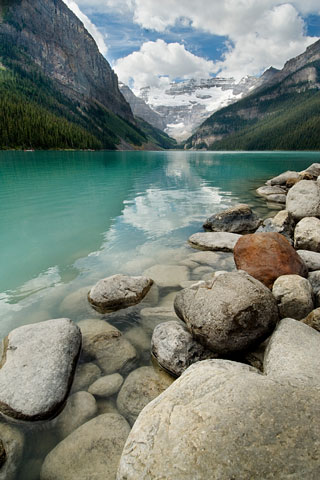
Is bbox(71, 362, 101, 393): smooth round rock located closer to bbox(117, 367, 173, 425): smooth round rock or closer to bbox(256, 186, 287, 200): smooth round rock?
bbox(117, 367, 173, 425): smooth round rock

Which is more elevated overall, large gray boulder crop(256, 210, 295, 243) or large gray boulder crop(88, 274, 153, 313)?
large gray boulder crop(256, 210, 295, 243)

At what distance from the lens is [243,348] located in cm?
477

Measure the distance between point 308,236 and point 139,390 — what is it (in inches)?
335

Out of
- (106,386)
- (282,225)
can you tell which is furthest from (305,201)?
(106,386)

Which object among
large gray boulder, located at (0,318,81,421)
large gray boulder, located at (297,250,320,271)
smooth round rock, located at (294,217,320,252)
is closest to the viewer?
large gray boulder, located at (0,318,81,421)

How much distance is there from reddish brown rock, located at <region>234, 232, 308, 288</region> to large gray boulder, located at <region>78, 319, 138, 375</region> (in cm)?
381

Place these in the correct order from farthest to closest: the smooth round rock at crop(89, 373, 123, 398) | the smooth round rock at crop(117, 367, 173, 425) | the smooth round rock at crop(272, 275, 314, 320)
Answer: the smooth round rock at crop(272, 275, 314, 320)
the smooth round rock at crop(89, 373, 123, 398)
the smooth round rock at crop(117, 367, 173, 425)

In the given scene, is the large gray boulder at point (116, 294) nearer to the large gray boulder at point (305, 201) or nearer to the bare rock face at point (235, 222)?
the bare rock face at point (235, 222)

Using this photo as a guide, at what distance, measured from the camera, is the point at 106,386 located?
4.44m

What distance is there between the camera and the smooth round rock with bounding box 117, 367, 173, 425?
→ 4.06m

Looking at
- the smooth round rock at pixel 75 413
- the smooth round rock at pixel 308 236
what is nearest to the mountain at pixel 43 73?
the smooth round rock at pixel 308 236

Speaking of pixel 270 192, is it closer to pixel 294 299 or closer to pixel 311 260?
pixel 311 260

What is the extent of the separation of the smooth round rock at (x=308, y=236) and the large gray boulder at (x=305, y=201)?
9.03 feet

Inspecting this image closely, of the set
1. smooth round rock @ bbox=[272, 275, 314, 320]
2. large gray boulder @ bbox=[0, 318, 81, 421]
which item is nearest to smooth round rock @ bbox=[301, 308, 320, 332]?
smooth round rock @ bbox=[272, 275, 314, 320]
